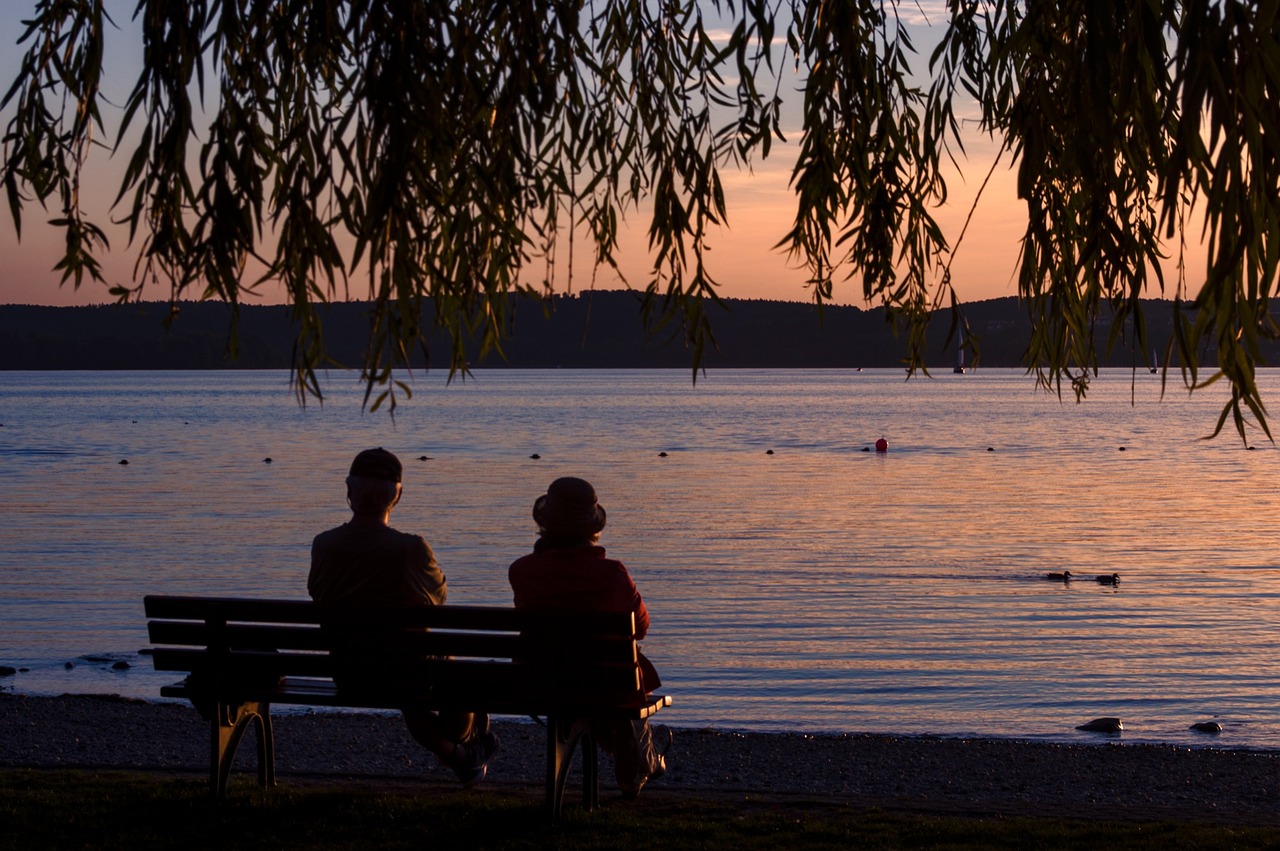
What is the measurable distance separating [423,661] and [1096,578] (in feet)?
54.6

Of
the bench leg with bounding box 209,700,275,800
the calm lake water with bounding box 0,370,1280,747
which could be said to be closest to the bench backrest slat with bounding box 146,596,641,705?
the bench leg with bounding box 209,700,275,800

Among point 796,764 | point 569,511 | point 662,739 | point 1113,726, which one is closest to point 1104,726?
point 1113,726

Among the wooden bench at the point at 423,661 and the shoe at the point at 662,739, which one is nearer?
the wooden bench at the point at 423,661

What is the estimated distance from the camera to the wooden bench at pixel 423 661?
5754mm

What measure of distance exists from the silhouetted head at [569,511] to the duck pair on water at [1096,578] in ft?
52.3

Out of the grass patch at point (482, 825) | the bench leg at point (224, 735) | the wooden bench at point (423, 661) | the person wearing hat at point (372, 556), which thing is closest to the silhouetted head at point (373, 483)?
the person wearing hat at point (372, 556)

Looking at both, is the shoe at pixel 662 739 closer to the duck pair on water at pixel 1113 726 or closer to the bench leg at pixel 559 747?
the bench leg at pixel 559 747

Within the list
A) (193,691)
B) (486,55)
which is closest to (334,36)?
(486,55)

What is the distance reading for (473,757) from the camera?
664 centimetres

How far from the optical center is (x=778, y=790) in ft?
25.3

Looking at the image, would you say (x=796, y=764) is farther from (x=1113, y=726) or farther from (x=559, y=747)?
(x=1113, y=726)

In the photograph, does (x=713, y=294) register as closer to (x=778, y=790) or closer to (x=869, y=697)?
(x=778, y=790)

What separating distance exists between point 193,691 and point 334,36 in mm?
3210

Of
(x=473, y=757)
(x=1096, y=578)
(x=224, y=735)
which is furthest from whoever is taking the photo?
(x=1096, y=578)
